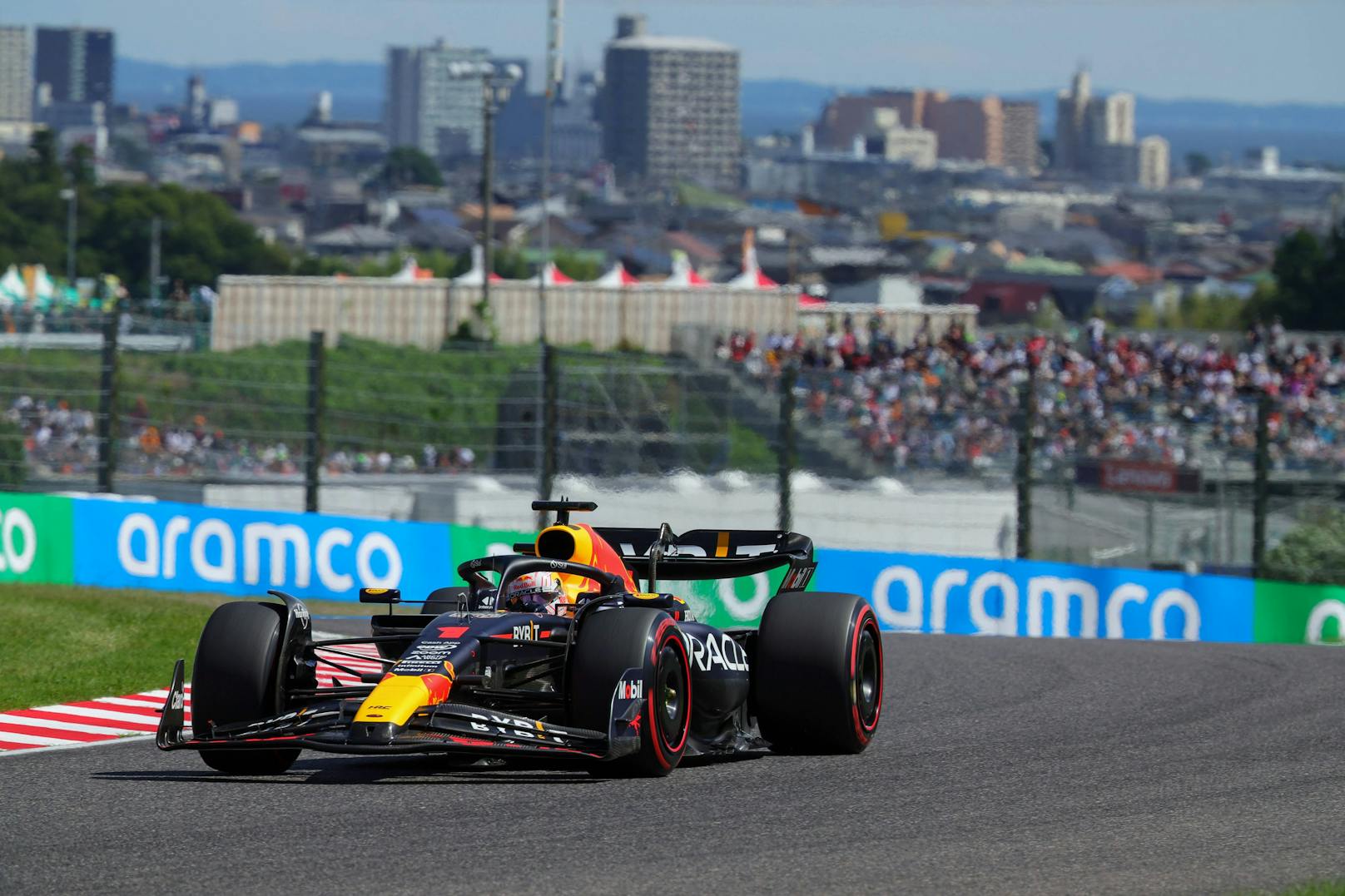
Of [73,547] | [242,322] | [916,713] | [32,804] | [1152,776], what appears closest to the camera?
[32,804]

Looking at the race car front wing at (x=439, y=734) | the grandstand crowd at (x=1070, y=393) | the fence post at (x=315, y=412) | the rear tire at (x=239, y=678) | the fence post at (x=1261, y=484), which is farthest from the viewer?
the grandstand crowd at (x=1070, y=393)

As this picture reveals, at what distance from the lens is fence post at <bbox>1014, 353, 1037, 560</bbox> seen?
1811 centimetres

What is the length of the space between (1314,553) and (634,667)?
1270cm

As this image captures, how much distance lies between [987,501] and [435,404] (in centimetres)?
751

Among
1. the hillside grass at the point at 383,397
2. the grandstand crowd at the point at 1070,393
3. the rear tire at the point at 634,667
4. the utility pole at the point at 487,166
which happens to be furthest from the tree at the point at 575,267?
the rear tire at the point at 634,667

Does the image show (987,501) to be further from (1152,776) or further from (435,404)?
(1152,776)

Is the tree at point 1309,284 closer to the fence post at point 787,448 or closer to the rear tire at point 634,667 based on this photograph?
the fence post at point 787,448

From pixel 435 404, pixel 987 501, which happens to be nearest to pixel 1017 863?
pixel 987 501

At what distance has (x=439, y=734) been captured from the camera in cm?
765

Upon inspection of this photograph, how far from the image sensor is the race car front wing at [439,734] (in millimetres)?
7551

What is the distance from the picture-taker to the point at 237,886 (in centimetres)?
610

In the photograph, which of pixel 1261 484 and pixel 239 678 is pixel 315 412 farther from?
pixel 239 678

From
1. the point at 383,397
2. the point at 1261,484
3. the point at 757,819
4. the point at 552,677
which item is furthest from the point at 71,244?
the point at 757,819

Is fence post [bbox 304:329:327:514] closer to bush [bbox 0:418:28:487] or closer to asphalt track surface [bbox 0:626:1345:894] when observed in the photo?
bush [bbox 0:418:28:487]
